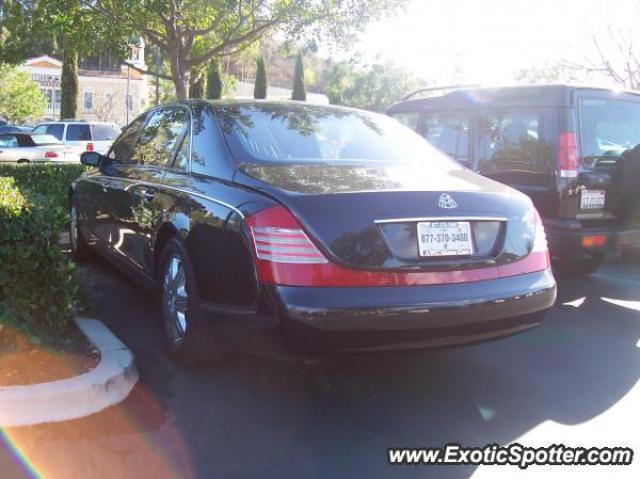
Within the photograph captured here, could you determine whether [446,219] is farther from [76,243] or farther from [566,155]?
[76,243]

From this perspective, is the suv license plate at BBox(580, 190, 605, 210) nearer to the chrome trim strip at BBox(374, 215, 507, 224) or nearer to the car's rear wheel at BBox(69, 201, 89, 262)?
the chrome trim strip at BBox(374, 215, 507, 224)

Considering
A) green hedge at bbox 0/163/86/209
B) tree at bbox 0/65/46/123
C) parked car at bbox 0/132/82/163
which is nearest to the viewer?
green hedge at bbox 0/163/86/209

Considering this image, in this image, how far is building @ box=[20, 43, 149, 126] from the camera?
5188cm

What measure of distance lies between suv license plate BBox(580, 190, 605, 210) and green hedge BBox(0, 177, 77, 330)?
4084mm

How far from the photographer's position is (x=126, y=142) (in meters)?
5.45

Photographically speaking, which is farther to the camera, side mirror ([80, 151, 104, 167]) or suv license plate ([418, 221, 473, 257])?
side mirror ([80, 151, 104, 167])

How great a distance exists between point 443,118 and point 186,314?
4.22m

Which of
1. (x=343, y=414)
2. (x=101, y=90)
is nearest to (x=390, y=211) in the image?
(x=343, y=414)

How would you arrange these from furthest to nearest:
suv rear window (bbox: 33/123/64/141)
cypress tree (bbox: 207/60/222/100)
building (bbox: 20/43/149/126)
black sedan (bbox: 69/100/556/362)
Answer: building (bbox: 20/43/149/126) → cypress tree (bbox: 207/60/222/100) → suv rear window (bbox: 33/123/64/141) → black sedan (bbox: 69/100/556/362)

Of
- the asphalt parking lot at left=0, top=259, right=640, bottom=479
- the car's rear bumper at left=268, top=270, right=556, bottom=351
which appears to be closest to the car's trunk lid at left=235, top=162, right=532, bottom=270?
the car's rear bumper at left=268, top=270, right=556, bottom=351

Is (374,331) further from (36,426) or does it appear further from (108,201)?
(108,201)

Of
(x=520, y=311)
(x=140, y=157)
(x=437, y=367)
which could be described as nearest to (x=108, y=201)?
(x=140, y=157)

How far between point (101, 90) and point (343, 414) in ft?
181

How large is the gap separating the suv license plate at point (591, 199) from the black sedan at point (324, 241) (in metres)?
1.78
